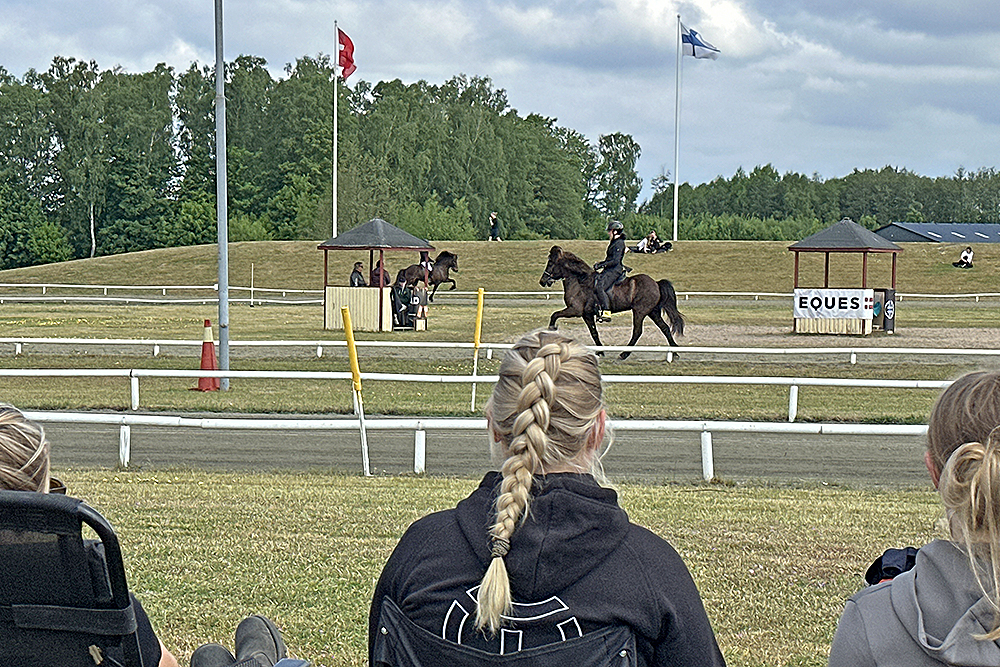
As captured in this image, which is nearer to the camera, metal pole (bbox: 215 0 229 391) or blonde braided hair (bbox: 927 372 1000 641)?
blonde braided hair (bbox: 927 372 1000 641)

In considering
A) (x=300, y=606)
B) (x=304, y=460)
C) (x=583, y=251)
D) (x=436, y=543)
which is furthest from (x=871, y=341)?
(x=583, y=251)

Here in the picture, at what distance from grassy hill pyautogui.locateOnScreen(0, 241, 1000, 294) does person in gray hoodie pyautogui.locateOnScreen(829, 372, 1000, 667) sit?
5112cm

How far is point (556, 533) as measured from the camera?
2.51 metres

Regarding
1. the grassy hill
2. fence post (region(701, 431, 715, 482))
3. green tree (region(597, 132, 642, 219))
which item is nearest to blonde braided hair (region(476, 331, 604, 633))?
fence post (region(701, 431, 715, 482))

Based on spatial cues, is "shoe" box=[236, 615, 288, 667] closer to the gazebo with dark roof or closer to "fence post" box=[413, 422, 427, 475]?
"fence post" box=[413, 422, 427, 475]

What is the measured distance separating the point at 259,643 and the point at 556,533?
1.25 metres

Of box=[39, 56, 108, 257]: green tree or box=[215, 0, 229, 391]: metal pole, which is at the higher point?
box=[39, 56, 108, 257]: green tree

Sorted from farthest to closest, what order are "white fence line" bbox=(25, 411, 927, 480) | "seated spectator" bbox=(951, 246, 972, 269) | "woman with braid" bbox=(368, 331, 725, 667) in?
"seated spectator" bbox=(951, 246, 972, 269) → "white fence line" bbox=(25, 411, 927, 480) → "woman with braid" bbox=(368, 331, 725, 667)

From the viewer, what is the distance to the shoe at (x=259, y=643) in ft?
10.8

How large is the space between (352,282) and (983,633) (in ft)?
109

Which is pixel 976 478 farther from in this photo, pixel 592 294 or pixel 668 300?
pixel 592 294

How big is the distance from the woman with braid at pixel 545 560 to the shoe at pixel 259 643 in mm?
727

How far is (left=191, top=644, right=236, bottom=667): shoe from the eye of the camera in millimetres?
3281

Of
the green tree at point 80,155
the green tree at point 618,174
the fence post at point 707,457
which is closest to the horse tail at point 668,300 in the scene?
the fence post at point 707,457
